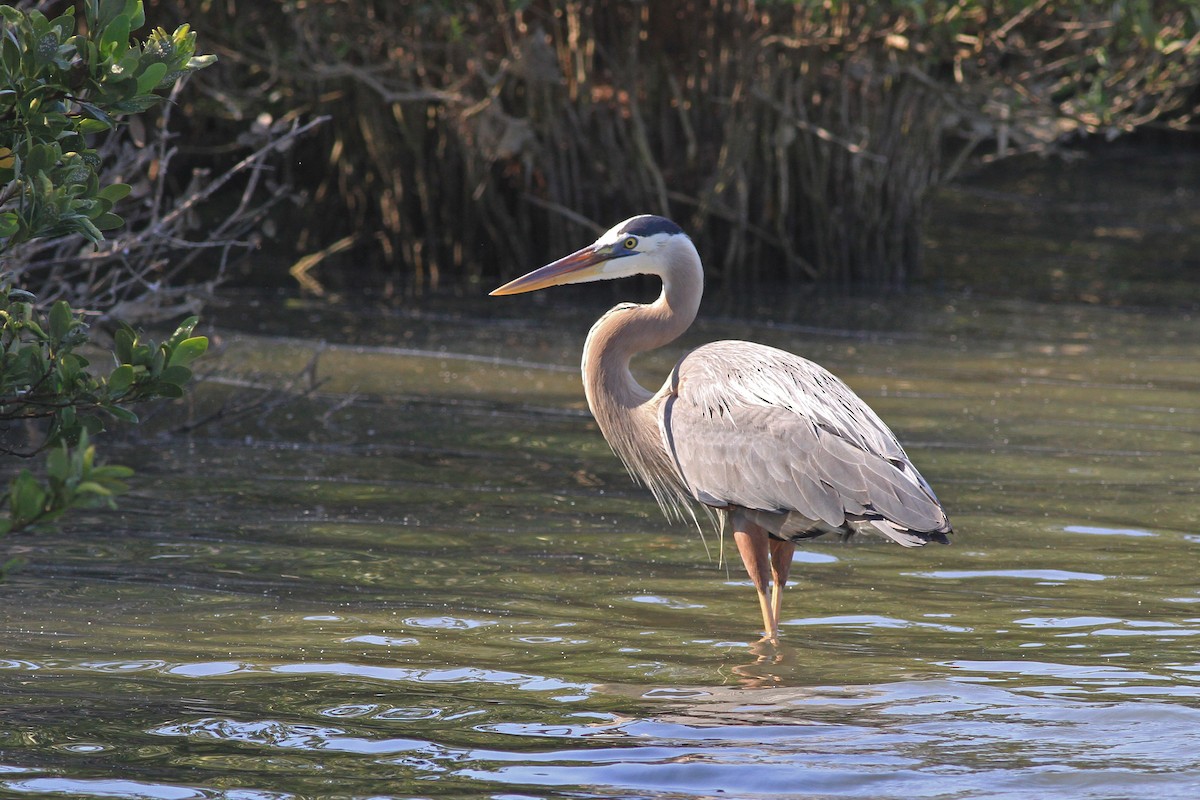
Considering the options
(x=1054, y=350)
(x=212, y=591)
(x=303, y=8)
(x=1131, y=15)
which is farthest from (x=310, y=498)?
(x=1131, y=15)

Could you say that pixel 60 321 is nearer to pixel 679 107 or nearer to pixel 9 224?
pixel 9 224

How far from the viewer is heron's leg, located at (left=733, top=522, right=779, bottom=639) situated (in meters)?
5.71

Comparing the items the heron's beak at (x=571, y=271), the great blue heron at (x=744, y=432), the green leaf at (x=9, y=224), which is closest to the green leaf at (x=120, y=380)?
the green leaf at (x=9, y=224)

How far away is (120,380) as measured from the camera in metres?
3.87

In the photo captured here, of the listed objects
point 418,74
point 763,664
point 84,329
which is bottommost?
point 763,664

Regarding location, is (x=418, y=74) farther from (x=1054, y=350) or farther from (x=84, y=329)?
(x=84, y=329)

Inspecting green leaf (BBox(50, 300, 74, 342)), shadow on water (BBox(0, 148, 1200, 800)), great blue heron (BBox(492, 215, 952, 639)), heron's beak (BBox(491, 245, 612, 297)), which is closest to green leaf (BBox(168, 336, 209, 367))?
green leaf (BBox(50, 300, 74, 342))

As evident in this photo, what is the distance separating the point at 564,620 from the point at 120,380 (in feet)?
7.80

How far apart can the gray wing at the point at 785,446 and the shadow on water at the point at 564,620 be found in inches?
18.4

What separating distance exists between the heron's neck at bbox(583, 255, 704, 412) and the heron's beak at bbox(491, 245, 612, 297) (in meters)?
0.19

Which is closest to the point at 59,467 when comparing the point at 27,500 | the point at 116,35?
the point at 27,500

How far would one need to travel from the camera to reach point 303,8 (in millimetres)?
13672

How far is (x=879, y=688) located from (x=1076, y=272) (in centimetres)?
1220

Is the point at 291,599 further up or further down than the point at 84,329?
further down
